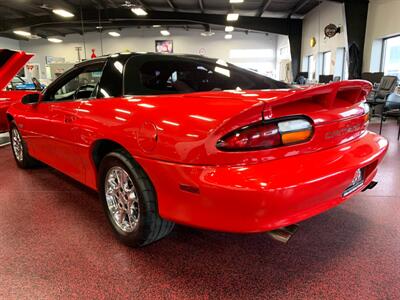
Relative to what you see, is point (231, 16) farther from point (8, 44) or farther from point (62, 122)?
point (8, 44)

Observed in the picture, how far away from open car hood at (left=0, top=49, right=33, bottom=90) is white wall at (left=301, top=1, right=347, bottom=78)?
9.07 metres

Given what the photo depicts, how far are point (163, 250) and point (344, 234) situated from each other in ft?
3.76

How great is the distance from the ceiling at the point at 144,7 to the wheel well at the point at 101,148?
1196 centimetres

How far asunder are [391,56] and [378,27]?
893 mm

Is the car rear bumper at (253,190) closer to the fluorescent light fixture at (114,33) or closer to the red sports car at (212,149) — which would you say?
the red sports car at (212,149)

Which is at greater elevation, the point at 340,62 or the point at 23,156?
the point at 340,62

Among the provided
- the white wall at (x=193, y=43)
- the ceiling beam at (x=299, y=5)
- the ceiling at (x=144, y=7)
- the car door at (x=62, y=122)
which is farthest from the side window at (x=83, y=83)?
the white wall at (x=193, y=43)

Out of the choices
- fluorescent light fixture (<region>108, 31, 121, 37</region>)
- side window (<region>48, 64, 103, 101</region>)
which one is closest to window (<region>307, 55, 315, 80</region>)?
fluorescent light fixture (<region>108, 31, 121, 37</region>)

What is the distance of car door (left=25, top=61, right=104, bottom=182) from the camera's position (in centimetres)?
221

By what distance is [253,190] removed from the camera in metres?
1.24

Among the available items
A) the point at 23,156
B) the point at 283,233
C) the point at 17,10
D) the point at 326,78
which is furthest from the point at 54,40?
the point at 283,233

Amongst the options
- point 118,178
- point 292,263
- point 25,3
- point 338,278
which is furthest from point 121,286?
point 25,3

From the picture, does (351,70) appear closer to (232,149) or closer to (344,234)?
(344,234)

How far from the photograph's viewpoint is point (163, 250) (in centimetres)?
185
